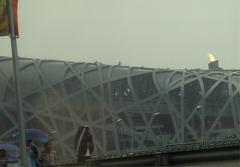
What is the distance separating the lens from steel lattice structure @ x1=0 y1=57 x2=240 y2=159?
6176 cm

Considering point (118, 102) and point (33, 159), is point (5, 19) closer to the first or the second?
point (33, 159)

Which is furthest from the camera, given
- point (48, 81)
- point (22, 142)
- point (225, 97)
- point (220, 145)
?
point (225, 97)

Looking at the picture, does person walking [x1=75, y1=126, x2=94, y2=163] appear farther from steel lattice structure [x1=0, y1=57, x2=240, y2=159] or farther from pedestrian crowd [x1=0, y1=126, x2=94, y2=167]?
steel lattice structure [x1=0, y1=57, x2=240, y2=159]

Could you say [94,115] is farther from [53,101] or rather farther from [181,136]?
[181,136]

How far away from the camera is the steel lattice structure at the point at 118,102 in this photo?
61.8 meters

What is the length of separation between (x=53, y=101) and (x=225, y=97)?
2268cm

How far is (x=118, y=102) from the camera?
216 feet

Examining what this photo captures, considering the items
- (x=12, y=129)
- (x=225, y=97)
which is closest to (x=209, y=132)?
(x=225, y=97)

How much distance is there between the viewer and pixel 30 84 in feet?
206

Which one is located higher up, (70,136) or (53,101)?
(53,101)

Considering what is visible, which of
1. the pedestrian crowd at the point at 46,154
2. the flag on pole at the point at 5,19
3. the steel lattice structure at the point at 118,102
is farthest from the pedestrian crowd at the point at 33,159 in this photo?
the steel lattice structure at the point at 118,102

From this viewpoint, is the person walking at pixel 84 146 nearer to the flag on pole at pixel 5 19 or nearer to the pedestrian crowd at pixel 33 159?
the pedestrian crowd at pixel 33 159

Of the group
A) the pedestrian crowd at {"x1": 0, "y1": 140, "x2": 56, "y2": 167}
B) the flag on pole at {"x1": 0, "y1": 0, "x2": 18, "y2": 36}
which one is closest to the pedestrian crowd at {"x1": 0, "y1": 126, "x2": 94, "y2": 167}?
the pedestrian crowd at {"x1": 0, "y1": 140, "x2": 56, "y2": 167}

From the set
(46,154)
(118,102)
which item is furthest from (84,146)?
(118,102)
